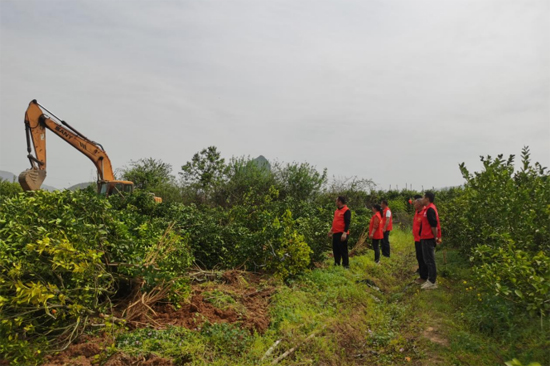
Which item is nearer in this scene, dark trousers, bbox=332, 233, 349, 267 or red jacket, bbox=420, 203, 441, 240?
red jacket, bbox=420, 203, 441, 240

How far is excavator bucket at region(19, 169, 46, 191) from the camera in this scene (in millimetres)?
10577

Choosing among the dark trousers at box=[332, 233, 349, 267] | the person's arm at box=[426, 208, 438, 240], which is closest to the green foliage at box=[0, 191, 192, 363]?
the dark trousers at box=[332, 233, 349, 267]

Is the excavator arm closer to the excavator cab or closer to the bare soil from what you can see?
the excavator cab

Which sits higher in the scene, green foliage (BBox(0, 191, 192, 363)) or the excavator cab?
the excavator cab

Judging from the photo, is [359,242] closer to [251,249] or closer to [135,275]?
[251,249]

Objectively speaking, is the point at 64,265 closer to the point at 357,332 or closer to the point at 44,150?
the point at 357,332

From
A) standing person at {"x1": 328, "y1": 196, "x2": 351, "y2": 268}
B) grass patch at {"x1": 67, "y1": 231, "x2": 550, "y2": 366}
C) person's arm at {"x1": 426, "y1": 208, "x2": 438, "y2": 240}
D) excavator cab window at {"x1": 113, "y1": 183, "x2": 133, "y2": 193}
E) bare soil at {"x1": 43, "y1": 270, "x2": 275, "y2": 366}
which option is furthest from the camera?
excavator cab window at {"x1": 113, "y1": 183, "x2": 133, "y2": 193}

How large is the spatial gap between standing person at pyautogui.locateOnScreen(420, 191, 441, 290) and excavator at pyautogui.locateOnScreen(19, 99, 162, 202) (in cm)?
856

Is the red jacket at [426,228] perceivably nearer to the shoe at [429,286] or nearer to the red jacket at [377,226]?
the shoe at [429,286]

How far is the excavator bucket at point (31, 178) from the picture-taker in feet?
34.7

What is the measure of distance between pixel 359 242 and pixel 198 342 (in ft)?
28.6

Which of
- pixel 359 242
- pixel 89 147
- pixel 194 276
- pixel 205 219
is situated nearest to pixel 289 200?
pixel 359 242

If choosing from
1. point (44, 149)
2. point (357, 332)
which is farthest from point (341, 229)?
point (44, 149)

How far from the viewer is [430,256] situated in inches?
301
